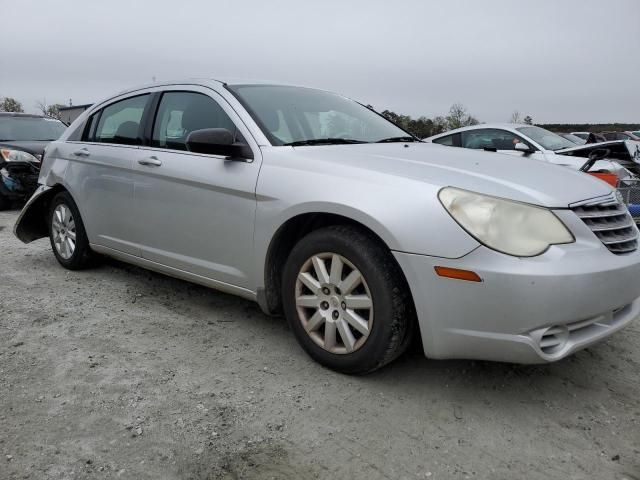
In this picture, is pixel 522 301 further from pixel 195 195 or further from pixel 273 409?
pixel 195 195

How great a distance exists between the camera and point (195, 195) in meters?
3.31

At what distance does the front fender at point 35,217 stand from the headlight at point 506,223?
3785 millimetres

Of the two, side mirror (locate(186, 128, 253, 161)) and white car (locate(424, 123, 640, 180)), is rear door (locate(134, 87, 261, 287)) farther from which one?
white car (locate(424, 123, 640, 180))

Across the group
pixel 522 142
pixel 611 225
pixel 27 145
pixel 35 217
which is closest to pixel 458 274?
pixel 611 225

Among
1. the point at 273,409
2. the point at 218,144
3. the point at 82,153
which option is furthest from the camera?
the point at 82,153

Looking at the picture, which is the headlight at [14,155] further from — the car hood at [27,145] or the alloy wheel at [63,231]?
the alloy wheel at [63,231]

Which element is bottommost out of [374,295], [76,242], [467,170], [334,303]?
[76,242]

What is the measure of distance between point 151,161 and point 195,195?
0.53 m

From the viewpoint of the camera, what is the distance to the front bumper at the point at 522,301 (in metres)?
2.24

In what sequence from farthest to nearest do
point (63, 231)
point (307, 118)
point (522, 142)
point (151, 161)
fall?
point (522, 142) < point (63, 231) < point (151, 161) < point (307, 118)

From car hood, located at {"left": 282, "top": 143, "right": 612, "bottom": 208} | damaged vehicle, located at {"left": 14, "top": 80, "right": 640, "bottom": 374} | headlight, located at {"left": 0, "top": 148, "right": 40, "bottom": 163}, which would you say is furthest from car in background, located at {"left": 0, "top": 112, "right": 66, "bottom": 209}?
car hood, located at {"left": 282, "top": 143, "right": 612, "bottom": 208}

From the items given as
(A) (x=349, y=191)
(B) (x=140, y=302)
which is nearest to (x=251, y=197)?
(A) (x=349, y=191)

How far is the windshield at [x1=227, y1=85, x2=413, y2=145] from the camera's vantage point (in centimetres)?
326

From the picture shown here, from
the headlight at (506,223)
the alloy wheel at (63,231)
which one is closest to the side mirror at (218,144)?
the headlight at (506,223)
